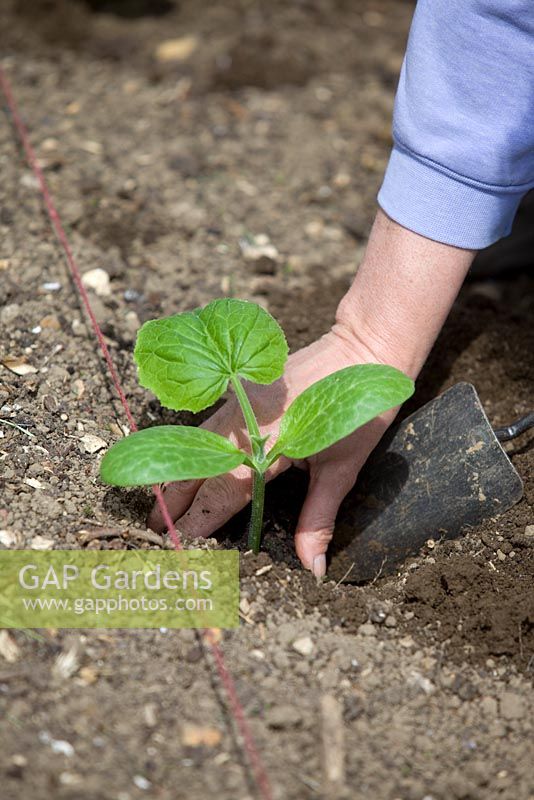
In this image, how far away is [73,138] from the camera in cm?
302

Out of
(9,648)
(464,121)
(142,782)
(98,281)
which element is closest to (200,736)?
(142,782)

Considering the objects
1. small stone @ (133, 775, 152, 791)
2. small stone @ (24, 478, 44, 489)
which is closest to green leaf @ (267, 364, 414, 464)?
small stone @ (24, 478, 44, 489)

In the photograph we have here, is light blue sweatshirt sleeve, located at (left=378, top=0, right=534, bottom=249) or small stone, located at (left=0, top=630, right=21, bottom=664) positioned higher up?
light blue sweatshirt sleeve, located at (left=378, top=0, right=534, bottom=249)

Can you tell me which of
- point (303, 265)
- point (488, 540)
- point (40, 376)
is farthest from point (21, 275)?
→ point (488, 540)

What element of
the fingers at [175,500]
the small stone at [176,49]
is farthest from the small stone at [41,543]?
the small stone at [176,49]

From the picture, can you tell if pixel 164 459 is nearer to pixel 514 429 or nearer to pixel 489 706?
pixel 489 706

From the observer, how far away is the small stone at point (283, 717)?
1.45 meters

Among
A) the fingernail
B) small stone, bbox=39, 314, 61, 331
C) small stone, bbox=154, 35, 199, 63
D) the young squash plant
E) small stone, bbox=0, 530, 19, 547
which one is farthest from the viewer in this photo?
small stone, bbox=154, 35, 199, 63

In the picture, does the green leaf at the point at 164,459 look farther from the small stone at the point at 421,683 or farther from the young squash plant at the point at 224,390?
the small stone at the point at 421,683

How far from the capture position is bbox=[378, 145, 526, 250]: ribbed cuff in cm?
179

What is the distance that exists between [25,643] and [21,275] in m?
1.16

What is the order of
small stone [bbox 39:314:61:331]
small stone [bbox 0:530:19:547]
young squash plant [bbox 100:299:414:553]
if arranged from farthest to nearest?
1. small stone [bbox 39:314:61:331]
2. small stone [bbox 0:530:19:547]
3. young squash plant [bbox 100:299:414:553]

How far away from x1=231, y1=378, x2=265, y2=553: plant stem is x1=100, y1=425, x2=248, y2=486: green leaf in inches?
2.2

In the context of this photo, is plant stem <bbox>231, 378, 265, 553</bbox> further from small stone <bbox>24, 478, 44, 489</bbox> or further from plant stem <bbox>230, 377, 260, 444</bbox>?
small stone <bbox>24, 478, 44, 489</bbox>
